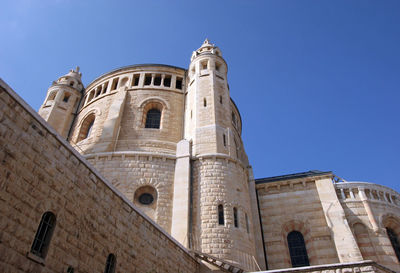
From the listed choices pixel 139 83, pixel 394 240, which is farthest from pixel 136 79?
pixel 394 240

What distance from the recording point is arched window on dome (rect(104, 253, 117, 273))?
804 centimetres

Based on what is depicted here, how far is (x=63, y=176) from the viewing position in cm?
736

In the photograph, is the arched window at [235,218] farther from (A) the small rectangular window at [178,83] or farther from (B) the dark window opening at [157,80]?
(B) the dark window opening at [157,80]

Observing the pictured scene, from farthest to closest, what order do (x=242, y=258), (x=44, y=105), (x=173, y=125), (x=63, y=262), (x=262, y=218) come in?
(x=44, y=105) → (x=173, y=125) → (x=262, y=218) → (x=242, y=258) → (x=63, y=262)

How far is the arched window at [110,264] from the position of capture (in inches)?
317

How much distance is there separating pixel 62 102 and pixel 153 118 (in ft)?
27.1

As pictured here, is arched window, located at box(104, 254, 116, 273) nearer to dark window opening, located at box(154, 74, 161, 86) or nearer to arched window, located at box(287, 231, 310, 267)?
arched window, located at box(287, 231, 310, 267)

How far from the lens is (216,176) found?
15.6 meters

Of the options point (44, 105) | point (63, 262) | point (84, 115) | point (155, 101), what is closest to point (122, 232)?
point (63, 262)

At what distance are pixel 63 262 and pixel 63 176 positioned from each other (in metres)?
1.90

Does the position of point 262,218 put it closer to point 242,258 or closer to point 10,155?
point 242,258

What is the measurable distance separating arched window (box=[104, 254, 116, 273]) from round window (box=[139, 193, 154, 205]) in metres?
7.26

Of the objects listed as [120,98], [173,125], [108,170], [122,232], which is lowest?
[122,232]

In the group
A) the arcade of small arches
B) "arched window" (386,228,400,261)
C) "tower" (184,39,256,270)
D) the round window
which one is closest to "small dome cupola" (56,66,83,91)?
the arcade of small arches
